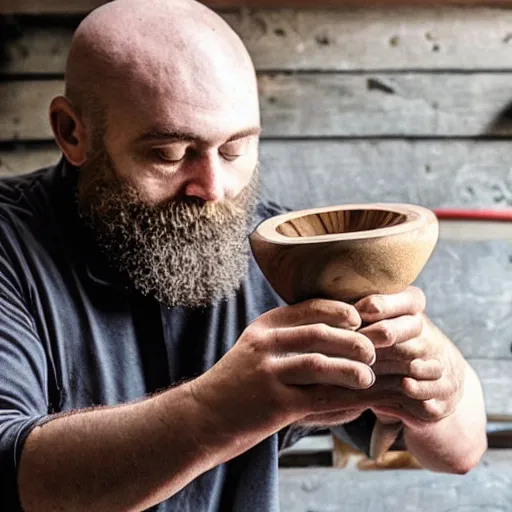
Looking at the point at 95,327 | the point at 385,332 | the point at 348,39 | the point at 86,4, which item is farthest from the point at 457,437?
the point at 86,4

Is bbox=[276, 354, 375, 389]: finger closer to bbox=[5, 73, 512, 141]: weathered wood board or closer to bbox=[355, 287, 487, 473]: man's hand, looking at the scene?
bbox=[355, 287, 487, 473]: man's hand

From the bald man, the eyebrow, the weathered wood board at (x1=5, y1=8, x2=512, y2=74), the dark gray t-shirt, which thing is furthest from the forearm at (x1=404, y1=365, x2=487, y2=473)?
the weathered wood board at (x1=5, y1=8, x2=512, y2=74)

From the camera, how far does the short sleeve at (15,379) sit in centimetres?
93

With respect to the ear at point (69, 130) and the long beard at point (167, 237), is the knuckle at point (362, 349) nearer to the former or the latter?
the long beard at point (167, 237)

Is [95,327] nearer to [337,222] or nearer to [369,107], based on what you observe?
[337,222]

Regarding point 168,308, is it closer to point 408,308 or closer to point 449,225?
point 408,308

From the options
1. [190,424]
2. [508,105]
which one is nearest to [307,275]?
[190,424]

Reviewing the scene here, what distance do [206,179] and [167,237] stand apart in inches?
4.0

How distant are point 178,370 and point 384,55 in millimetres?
843

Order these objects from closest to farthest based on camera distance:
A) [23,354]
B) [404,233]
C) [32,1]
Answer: [404,233], [23,354], [32,1]

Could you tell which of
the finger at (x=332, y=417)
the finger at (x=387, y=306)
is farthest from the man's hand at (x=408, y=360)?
the finger at (x=332, y=417)

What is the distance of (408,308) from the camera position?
870mm

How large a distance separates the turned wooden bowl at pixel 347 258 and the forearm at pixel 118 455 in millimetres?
176

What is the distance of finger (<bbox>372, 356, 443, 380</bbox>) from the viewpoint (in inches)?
34.7
